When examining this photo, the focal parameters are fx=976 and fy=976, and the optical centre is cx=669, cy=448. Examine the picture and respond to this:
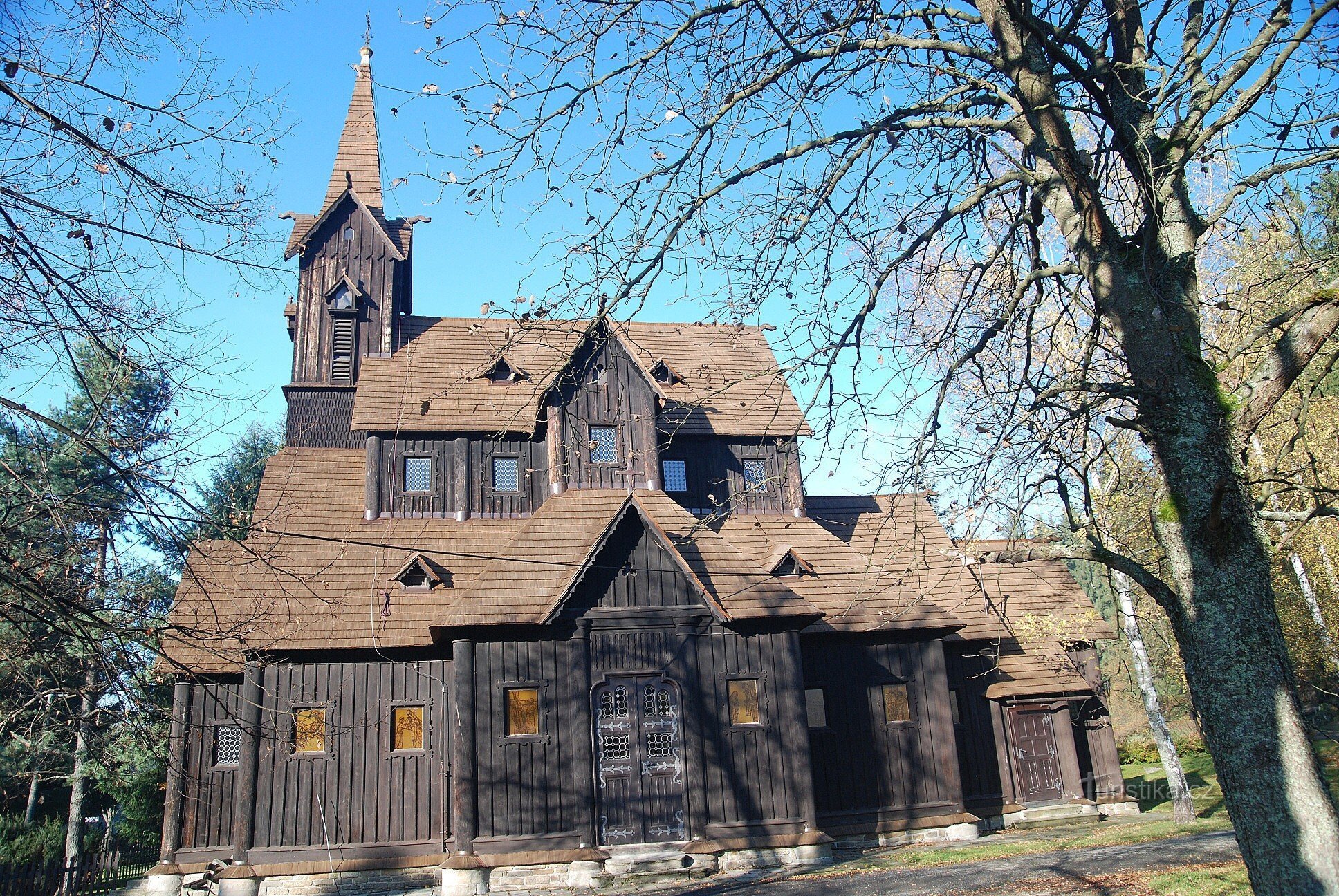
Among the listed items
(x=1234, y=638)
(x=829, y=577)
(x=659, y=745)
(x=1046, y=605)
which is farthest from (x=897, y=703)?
(x=1234, y=638)

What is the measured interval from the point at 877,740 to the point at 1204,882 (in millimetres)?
8751

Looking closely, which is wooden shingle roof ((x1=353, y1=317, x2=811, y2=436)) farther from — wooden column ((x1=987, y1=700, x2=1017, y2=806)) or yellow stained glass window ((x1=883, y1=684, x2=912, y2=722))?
wooden column ((x1=987, y1=700, x2=1017, y2=806))

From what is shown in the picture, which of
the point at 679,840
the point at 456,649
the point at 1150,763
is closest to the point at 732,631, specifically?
the point at 679,840

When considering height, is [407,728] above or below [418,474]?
below

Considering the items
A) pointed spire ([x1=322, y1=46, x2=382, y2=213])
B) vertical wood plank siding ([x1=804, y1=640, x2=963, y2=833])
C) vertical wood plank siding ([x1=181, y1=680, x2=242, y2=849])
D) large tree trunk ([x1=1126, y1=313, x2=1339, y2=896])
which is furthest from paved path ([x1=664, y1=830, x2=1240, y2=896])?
pointed spire ([x1=322, y1=46, x2=382, y2=213])

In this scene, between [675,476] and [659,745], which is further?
[675,476]

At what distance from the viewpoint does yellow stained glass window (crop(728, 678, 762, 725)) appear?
58.5 ft

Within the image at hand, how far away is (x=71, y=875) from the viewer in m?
18.0

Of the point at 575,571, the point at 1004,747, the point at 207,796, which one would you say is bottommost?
the point at 1004,747

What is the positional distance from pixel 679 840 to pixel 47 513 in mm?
13088

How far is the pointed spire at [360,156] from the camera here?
27.6m

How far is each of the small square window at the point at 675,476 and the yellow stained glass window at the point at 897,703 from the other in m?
6.49

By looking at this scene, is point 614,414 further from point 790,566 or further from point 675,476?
point 790,566

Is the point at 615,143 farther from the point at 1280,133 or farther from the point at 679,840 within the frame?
the point at 679,840
